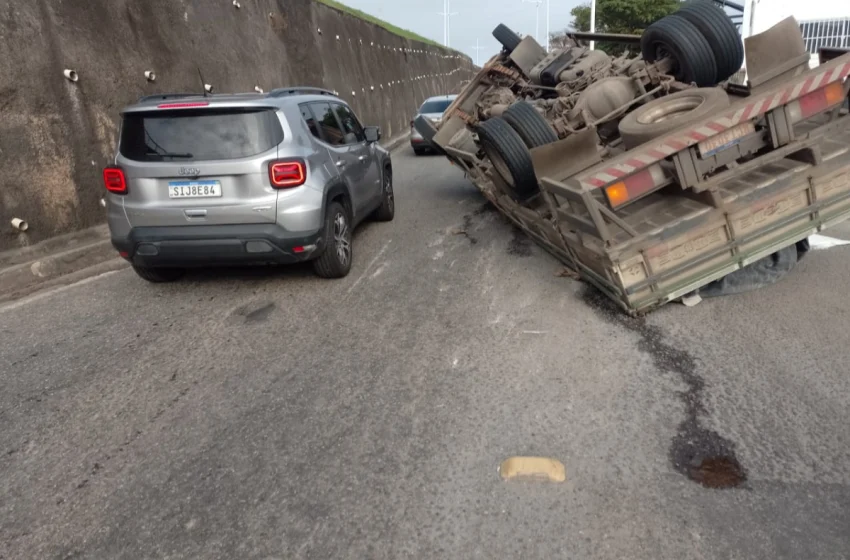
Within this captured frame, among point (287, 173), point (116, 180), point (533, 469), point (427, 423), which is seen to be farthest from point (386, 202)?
point (533, 469)

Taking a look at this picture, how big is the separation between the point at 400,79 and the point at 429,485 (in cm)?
2875

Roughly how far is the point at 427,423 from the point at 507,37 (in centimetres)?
823

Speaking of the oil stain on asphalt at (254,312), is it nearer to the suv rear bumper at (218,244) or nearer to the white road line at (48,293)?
the suv rear bumper at (218,244)

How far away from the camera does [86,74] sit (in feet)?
28.0

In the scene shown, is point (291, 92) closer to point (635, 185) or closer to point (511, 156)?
point (511, 156)

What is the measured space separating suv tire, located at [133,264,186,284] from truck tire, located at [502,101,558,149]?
Answer: 3795 mm

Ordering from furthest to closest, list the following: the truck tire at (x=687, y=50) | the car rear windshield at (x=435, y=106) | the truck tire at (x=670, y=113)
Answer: the car rear windshield at (x=435, y=106) < the truck tire at (x=687, y=50) < the truck tire at (x=670, y=113)

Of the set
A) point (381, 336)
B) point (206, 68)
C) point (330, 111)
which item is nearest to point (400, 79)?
point (206, 68)

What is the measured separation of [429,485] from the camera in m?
3.15

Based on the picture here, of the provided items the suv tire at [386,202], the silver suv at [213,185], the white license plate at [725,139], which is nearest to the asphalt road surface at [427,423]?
the silver suv at [213,185]

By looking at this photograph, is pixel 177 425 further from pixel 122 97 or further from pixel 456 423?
pixel 122 97

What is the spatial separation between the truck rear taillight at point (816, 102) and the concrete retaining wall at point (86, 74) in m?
7.69

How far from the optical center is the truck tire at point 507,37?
402 inches

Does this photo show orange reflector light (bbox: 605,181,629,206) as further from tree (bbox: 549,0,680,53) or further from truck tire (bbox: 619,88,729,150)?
tree (bbox: 549,0,680,53)
